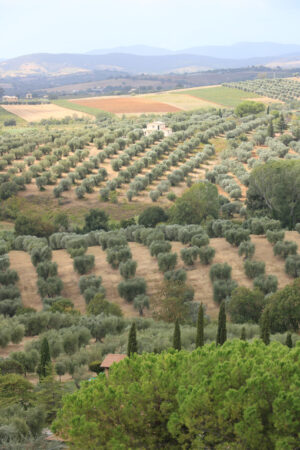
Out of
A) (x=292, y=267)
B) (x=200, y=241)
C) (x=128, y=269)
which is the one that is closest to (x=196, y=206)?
(x=200, y=241)

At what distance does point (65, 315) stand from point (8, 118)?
117m

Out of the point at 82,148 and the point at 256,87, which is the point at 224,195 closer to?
the point at 82,148

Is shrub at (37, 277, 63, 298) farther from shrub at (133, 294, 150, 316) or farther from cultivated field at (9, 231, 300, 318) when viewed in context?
shrub at (133, 294, 150, 316)

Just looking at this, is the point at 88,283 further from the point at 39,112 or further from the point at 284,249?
the point at 39,112

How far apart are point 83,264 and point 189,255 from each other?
307 inches

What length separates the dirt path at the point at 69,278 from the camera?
38.2 m

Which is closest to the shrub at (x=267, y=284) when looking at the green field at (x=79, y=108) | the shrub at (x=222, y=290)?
the shrub at (x=222, y=290)

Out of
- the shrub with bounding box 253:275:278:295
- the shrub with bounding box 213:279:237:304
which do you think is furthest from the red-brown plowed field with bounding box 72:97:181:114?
the shrub with bounding box 213:279:237:304

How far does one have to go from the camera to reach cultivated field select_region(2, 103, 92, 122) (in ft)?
470

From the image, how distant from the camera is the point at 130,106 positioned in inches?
5965

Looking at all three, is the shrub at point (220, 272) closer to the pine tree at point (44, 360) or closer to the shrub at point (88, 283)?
the shrub at point (88, 283)

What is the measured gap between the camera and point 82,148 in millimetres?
91562

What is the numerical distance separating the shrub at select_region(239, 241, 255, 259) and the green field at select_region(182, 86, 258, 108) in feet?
375

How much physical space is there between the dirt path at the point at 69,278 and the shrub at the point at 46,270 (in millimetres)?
845
